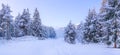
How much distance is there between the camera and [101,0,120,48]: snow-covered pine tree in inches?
849

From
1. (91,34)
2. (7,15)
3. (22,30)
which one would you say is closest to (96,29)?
(91,34)

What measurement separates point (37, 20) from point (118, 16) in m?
40.0

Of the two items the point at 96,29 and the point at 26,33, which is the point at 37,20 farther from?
the point at 96,29

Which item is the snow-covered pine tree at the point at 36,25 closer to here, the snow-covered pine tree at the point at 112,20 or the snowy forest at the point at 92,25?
the snowy forest at the point at 92,25

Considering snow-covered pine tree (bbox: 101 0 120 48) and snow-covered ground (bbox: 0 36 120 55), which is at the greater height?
snow-covered pine tree (bbox: 101 0 120 48)

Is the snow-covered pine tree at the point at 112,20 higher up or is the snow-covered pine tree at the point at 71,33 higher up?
the snow-covered pine tree at the point at 112,20

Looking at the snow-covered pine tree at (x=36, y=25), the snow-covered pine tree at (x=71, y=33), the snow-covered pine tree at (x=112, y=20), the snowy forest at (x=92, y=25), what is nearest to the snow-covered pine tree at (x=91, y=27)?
the snowy forest at (x=92, y=25)

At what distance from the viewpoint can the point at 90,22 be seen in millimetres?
40219

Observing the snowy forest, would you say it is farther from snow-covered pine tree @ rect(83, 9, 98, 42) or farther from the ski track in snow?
the ski track in snow

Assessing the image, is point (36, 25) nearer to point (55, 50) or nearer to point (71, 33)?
point (71, 33)

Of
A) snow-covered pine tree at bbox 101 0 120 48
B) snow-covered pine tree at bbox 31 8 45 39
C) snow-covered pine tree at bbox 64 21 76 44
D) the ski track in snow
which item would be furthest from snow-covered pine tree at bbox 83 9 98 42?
snow-covered pine tree at bbox 31 8 45 39

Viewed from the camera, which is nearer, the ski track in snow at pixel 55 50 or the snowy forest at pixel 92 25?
the ski track in snow at pixel 55 50

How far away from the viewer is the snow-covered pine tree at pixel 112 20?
21.6 meters

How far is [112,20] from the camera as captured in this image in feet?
71.8
